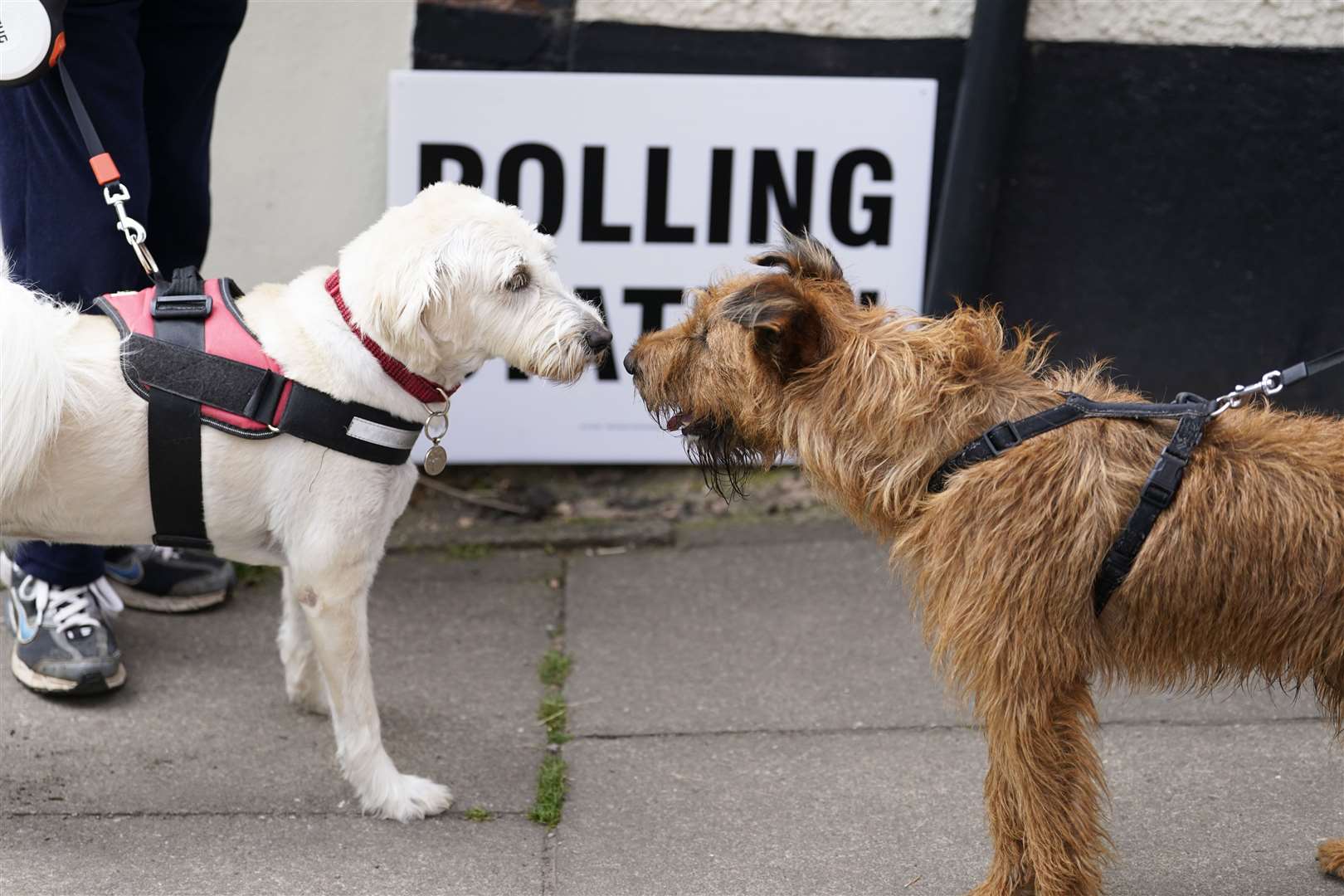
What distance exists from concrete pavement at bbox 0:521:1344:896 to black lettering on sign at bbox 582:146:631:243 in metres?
1.31

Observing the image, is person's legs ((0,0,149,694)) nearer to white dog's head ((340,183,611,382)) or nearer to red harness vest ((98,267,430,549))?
red harness vest ((98,267,430,549))

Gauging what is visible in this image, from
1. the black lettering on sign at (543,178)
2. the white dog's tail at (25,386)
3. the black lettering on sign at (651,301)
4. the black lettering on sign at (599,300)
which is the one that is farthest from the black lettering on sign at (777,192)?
the white dog's tail at (25,386)

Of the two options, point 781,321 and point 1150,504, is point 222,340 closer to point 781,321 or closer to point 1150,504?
point 781,321

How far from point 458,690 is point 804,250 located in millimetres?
1913

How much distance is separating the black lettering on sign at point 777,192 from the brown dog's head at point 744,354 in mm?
2009

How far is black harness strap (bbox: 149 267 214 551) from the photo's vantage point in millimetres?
3170

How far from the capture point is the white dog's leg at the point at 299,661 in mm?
3826

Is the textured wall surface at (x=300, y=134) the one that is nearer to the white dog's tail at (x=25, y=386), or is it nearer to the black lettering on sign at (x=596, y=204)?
the black lettering on sign at (x=596, y=204)

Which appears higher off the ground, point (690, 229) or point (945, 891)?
point (690, 229)

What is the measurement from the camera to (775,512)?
17.6ft

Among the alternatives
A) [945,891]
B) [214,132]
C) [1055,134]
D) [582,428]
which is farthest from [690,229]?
[945,891]

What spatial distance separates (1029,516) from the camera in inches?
107

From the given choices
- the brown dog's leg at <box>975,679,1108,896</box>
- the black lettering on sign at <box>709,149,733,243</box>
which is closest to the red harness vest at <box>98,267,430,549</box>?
the brown dog's leg at <box>975,679,1108,896</box>

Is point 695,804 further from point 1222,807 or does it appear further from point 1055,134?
point 1055,134
